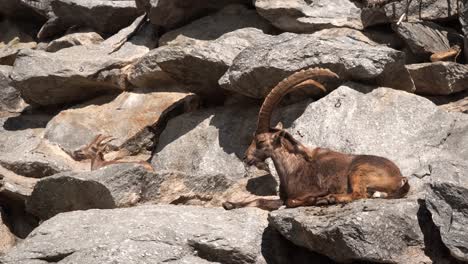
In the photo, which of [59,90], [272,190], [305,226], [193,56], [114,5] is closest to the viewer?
[305,226]

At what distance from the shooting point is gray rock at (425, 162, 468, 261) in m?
6.47

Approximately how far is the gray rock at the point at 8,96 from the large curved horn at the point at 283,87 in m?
6.38

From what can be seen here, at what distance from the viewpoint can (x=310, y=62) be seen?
32.2 ft

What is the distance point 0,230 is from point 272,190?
3.35 meters

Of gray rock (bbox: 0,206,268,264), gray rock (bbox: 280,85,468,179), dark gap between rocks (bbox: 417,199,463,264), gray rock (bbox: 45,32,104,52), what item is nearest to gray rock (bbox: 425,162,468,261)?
dark gap between rocks (bbox: 417,199,463,264)

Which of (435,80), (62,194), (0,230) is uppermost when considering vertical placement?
(435,80)

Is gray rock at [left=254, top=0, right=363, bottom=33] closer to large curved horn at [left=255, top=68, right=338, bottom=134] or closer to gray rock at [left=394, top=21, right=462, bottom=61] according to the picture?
gray rock at [left=394, top=21, right=462, bottom=61]

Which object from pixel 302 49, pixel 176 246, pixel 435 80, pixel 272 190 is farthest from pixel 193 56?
pixel 176 246

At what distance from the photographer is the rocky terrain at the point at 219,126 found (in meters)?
7.23

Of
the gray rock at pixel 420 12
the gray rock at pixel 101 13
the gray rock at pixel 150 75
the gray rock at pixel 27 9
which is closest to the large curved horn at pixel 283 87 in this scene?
the gray rock at pixel 420 12

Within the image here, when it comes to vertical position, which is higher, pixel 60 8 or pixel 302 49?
pixel 302 49

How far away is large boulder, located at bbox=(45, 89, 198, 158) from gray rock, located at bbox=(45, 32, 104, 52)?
1787 millimetres

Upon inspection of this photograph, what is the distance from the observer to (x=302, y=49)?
10.0 m

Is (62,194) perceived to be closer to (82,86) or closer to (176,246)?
(176,246)
